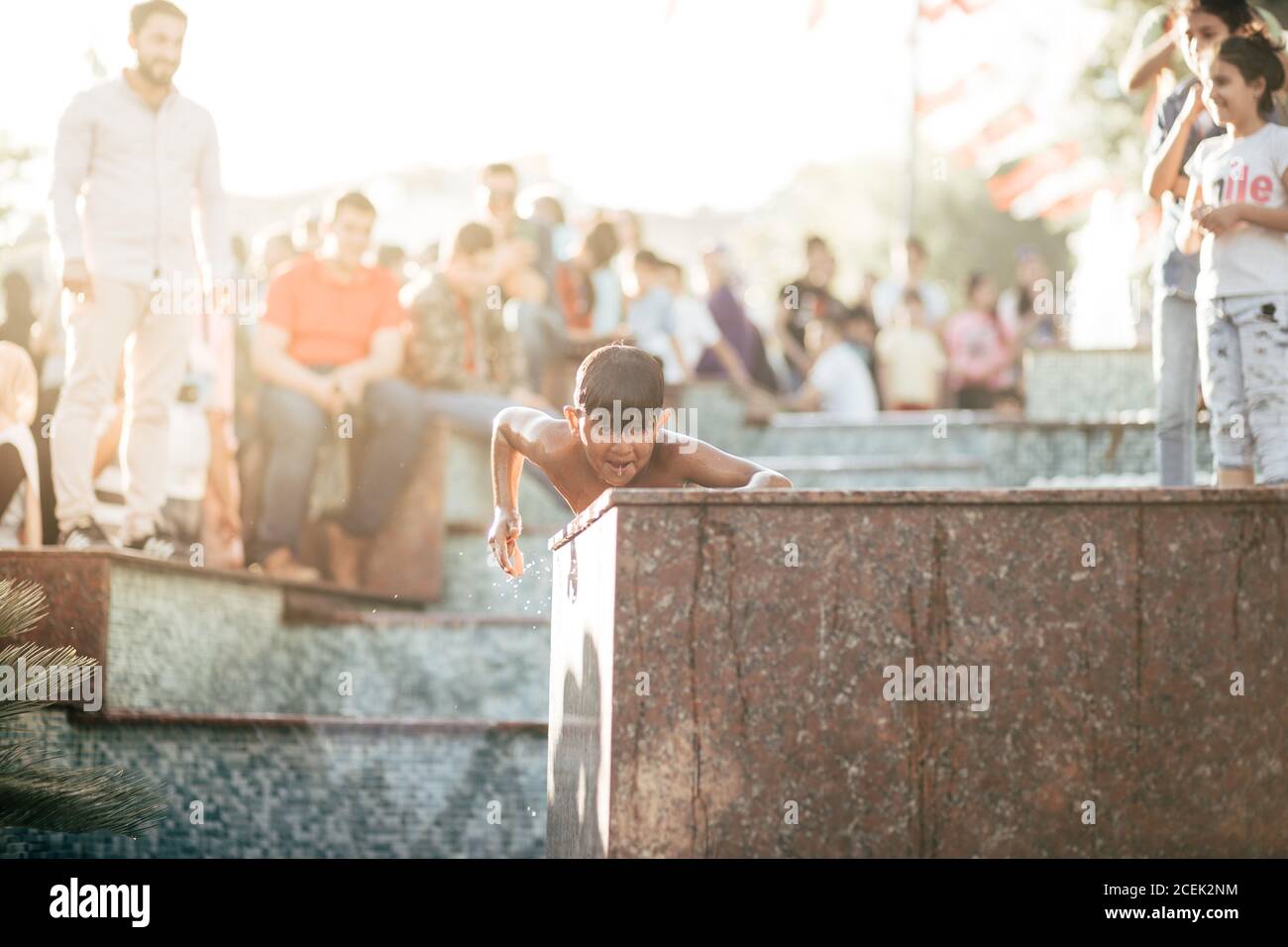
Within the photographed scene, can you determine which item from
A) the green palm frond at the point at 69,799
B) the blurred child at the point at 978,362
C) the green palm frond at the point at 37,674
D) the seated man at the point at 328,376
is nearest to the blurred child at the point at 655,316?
the blurred child at the point at 978,362

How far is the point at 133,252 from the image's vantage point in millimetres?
8406

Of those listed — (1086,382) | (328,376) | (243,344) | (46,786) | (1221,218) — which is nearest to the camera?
(46,786)

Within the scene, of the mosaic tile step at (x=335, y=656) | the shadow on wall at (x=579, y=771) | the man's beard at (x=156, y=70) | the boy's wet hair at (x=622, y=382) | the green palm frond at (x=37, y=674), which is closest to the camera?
the shadow on wall at (x=579, y=771)

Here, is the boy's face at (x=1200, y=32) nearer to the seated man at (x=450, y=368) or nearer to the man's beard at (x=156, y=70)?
the man's beard at (x=156, y=70)

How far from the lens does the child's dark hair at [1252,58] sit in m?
6.44

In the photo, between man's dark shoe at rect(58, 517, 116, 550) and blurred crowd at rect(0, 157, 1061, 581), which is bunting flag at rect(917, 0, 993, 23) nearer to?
blurred crowd at rect(0, 157, 1061, 581)

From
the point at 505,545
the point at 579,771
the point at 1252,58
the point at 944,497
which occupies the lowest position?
the point at 579,771

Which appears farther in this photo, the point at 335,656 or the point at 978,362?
the point at 978,362

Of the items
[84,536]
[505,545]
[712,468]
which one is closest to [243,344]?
[84,536]

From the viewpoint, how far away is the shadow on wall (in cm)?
423

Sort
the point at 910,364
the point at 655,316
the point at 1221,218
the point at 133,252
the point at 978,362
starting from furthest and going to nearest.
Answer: the point at 978,362
the point at 910,364
the point at 655,316
the point at 133,252
the point at 1221,218

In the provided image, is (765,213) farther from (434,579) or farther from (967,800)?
(967,800)

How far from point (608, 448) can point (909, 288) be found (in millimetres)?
11550

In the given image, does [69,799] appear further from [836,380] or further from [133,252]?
[836,380]
